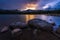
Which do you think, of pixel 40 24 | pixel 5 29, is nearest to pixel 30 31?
pixel 40 24

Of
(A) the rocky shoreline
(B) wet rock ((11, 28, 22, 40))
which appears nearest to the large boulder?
(A) the rocky shoreline

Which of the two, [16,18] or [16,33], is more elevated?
[16,18]

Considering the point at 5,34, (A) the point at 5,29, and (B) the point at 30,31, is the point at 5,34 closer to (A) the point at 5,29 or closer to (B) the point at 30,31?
(A) the point at 5,29

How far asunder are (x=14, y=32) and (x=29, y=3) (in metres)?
0.26

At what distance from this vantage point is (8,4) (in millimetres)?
1010

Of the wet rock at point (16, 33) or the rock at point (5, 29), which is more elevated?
the rock at point (5, 29)

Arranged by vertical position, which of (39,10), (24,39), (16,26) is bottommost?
(24,39)

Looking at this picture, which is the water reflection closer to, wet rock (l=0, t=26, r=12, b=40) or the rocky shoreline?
the rocky shoreline

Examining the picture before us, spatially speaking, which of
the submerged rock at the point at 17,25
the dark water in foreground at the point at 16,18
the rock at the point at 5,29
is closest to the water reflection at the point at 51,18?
the dark water in foreground at the point at 16,18

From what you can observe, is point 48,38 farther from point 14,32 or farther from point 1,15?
point 1,15

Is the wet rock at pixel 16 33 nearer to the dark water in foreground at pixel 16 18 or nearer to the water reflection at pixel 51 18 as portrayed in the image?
the dark water in foreground at pixel 16 18

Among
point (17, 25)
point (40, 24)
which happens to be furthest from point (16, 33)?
point (40, 24)

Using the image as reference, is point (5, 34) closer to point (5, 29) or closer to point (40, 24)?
point (5, 29)

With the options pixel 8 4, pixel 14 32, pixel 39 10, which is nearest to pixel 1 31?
pixel 14 32
